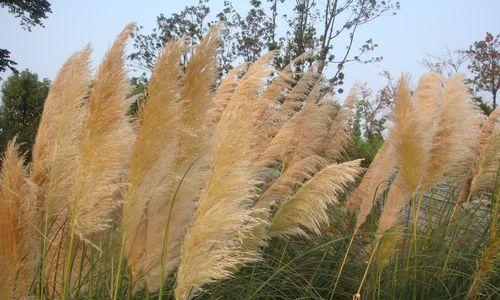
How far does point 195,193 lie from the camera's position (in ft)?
7.07

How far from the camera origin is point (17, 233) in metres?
1.98

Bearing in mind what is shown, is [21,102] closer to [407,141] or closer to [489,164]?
[489,164]

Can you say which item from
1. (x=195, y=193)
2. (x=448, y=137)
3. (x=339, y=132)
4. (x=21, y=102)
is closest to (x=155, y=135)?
(x=195, y=193)

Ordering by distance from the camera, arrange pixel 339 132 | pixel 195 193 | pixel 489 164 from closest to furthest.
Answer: pixel 195 193
pixel 489 164
pixel 339 132

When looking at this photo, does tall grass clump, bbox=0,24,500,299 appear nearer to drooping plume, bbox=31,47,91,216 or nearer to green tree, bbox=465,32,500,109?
drooping plume, bbox=31,47,91,216

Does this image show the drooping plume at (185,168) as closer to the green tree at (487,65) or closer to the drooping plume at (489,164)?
the drooping plume at (489,164)

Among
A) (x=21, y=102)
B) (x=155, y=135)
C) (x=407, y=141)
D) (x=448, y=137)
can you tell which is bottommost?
(x=155, y=135)

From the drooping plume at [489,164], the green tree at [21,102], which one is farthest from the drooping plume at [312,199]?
the green tree at [21,102]

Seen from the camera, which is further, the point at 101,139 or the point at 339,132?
the point at 339,132

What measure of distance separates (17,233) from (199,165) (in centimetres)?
72

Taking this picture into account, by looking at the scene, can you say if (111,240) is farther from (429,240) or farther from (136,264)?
(429,240)

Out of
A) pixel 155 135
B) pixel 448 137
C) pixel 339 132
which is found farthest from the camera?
pixel 339 132

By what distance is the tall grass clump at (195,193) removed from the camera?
1933mm

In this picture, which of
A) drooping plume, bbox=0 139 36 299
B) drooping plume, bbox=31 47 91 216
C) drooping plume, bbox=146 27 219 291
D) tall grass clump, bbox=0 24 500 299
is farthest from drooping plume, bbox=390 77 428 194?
drooping plume, bbox=0 139 36 299
